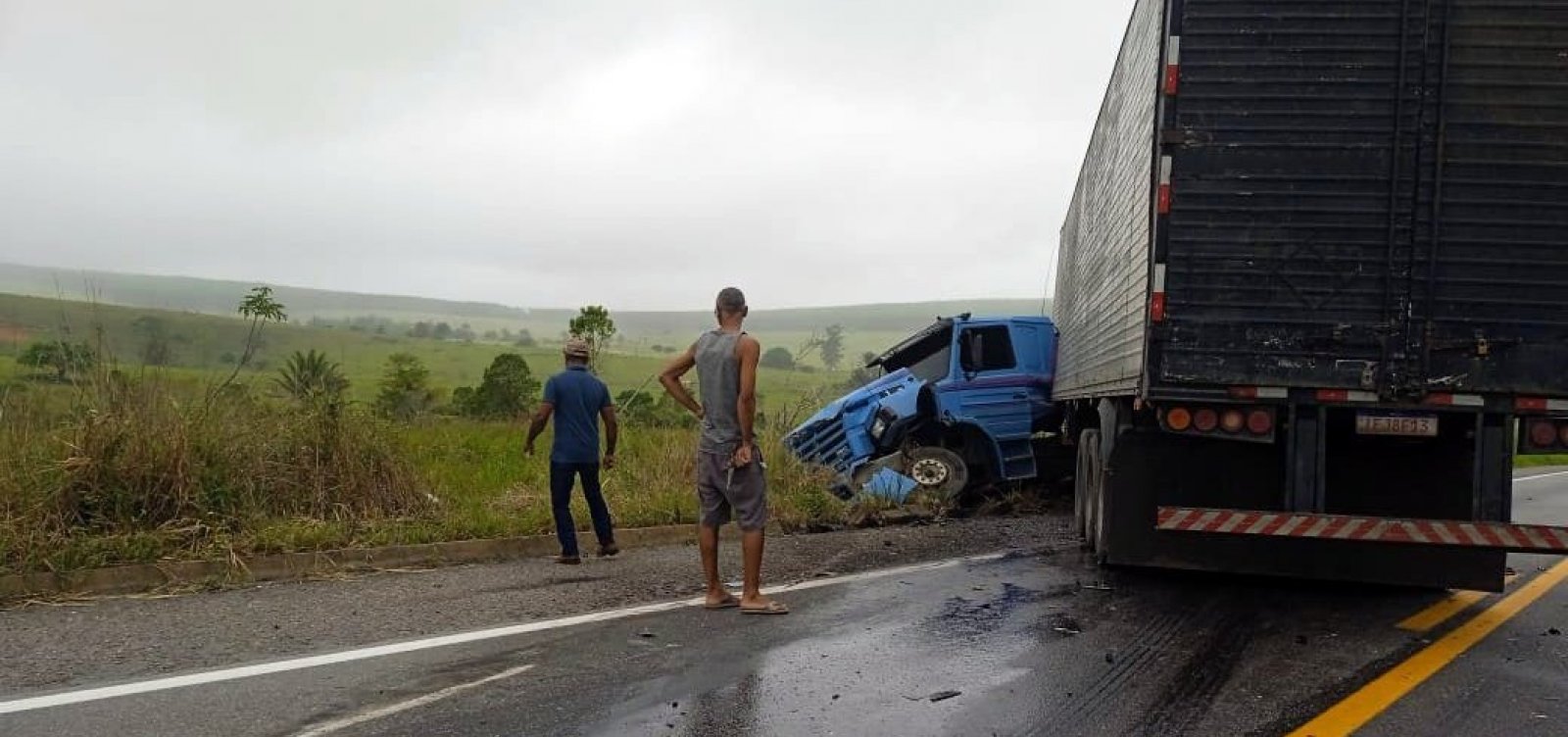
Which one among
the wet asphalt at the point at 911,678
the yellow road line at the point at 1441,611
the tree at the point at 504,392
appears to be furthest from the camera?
the tree at the point at 504,392

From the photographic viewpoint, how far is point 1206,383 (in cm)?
645

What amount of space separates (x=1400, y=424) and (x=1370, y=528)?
61 cm

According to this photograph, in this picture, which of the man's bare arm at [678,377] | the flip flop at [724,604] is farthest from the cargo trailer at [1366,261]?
the man's bare arm at [678,377]

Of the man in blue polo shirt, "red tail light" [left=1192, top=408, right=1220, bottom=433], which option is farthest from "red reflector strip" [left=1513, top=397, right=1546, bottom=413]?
the man in blue polo shirt

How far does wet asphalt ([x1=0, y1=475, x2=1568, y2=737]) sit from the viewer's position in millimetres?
4414

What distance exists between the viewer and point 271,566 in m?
7.66

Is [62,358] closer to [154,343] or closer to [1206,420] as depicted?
[154,343]

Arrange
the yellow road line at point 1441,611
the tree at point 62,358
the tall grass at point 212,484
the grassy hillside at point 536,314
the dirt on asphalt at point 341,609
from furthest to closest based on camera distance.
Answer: the grassy hillside at point 536,314 < the tree at point 62,358 < the tall grass at point 212,484 < the yellow road line at point 1441,611 < the dirt on asphalt at point 341,609

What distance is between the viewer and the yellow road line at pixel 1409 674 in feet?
14.6

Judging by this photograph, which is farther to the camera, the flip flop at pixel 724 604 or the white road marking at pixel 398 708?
the flip flop at pixel 724 604

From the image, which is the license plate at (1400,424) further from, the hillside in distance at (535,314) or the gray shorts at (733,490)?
the hillside in distance at (535,314)

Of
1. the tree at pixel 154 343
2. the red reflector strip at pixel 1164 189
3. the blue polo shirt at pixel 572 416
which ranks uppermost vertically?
the red reflector strip at pixel 1164 189

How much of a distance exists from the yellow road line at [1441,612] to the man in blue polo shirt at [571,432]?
205 inches

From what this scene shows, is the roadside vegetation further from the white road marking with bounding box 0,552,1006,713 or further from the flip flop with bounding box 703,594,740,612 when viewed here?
the flip flop with bounding box 703,594,740,612
